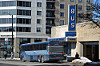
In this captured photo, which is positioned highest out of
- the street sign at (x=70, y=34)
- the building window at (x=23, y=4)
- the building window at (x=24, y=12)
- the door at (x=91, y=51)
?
the building window at (x=23, y=4)

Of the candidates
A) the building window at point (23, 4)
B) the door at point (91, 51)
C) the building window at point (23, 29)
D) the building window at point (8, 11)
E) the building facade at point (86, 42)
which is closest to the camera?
the building facade at point (86, 42)

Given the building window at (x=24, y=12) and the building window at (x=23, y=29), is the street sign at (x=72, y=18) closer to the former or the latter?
the building window at (x=23, y=29)

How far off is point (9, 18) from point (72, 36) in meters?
36.9

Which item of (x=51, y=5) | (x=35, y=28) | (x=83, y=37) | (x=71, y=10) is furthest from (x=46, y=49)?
(x=51, y=5)

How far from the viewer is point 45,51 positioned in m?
37.8

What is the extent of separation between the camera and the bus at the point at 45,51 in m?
36.9

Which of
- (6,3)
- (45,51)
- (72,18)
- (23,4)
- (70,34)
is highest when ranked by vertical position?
(6,3)

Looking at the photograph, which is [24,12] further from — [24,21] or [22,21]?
[22,21]

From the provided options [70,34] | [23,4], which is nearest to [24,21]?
[23,4]

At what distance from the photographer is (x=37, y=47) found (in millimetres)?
40688

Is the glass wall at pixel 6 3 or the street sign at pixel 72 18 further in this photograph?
the glass wall at pixel 6 3

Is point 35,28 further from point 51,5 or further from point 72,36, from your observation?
point 72,36

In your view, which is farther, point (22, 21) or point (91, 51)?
point (22, 21)

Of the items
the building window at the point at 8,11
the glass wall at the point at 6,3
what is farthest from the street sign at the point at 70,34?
the glass wall at the point at 6,3
